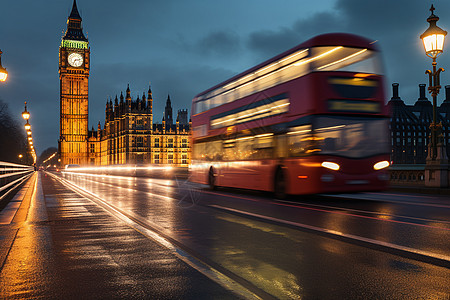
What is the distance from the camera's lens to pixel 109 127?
14088 centimetres

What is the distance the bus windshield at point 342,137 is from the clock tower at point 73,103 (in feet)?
467

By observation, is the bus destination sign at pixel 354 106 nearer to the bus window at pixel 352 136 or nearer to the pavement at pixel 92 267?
the bus window at pixel 352 136

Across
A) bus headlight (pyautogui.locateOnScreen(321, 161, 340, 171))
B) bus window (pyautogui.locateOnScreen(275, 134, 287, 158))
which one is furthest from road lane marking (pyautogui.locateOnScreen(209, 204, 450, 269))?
bus window (pyautogui.locateOnScreen(275, 134, 287, 158))

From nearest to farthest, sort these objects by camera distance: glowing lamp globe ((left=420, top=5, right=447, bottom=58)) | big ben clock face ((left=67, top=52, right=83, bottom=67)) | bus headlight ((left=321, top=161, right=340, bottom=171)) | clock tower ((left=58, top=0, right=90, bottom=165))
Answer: bus headlight ((left=321, top=161, right=340, bottom=171)) → glowing lamp globe ((left=420, top=5, right=447, bottom=58)) → clock tower ((left=58, top=0, right=90, bottom=165)) → big ben clock face ((left=67, top=52, right=83, bottom=67))

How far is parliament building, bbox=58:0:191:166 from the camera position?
125 m

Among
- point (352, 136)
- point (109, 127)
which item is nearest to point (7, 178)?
point (352, 136)

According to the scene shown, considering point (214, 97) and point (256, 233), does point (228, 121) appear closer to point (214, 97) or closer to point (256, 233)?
point (214, 97)

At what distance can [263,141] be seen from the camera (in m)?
15.9

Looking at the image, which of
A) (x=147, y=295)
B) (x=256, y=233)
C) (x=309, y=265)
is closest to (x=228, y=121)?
(x=256, y=233)

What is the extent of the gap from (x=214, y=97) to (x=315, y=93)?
7.69 meters

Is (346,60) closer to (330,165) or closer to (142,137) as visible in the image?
(330,165)

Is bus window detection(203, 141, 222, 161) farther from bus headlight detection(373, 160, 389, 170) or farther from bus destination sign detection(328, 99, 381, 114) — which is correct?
bus headlight detection(373, 160, 389, 170)

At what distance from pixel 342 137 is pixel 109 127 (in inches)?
5263

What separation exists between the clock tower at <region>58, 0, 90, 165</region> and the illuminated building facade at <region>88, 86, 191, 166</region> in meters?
14.5
